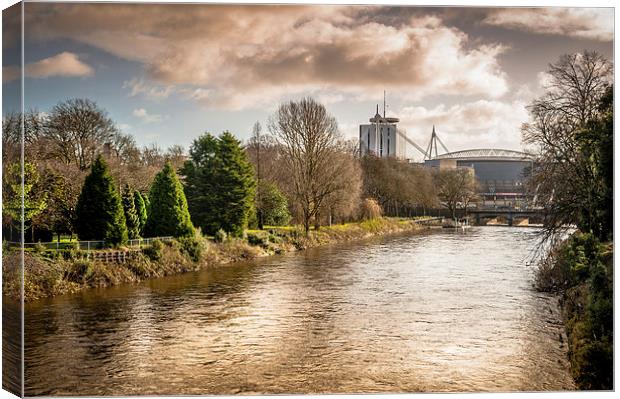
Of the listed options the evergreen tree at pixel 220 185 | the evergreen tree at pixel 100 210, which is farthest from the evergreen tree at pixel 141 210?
the evergreen tree at pixel 220 185

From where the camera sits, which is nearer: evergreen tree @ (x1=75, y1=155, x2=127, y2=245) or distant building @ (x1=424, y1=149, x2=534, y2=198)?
distant building @ (x1=424, y1=149, x2=534, y2=198)

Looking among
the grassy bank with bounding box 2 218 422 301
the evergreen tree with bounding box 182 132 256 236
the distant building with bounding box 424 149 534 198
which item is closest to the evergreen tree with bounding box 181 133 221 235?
the evergreen tree with bounding box 182 132 256 236

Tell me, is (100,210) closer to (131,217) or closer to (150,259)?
(131,217)

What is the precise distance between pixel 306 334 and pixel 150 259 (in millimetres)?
7470

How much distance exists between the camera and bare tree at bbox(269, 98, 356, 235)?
1875cm

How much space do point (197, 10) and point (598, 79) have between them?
236 inches

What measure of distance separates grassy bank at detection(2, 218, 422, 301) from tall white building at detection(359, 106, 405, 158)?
6.17 m

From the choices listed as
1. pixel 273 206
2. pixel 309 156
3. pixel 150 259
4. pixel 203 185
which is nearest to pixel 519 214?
pixel 150 259

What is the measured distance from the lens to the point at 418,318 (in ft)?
36.1

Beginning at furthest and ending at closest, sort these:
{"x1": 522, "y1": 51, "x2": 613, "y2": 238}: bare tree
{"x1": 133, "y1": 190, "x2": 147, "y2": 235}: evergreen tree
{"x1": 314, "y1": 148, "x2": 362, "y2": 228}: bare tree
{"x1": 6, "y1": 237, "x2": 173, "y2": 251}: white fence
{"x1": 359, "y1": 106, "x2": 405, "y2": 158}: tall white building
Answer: {"x1": 314, "y1": 148, "x2": 362, "y2": 228}: bare tree < {"x1": 133, "y1": 190, "x2": 147, "y2": 235}: evergreen tree < {"x1": 6, "y1": 237, "x2": 173, "y2": 251}: white fence < {"x1": 359, "y1": 106, "x2": 405, "y2": 158}: tall white building < {"x1": 522, "y1": 51, "x2": 613, "y2": 238}: bare tree

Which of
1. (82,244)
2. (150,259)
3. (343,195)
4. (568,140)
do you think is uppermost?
(568,140)

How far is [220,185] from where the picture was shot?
2267 centimetres

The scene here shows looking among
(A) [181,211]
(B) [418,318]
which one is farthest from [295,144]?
(B) [418,318]

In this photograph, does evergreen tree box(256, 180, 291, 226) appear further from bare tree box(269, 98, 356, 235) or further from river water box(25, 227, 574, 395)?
river water box(25, 227, 574, 395)
